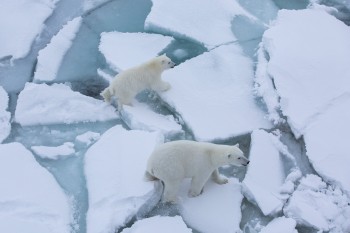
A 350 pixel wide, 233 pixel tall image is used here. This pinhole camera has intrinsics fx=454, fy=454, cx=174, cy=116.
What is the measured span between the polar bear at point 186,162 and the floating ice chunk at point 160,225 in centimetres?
20

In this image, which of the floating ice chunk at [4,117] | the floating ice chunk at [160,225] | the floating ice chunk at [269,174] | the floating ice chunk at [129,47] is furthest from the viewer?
the floating ice chunk at [129,47]

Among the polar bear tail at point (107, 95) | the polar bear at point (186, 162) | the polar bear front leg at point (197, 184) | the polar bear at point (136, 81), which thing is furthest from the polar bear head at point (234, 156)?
the polar bear tail at point (107, 95)

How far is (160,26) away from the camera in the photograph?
18.8 ft

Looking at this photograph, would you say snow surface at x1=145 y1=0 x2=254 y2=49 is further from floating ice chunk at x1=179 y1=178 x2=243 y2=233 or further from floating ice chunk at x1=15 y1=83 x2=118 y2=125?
floating ice chunk at x1=179 y1=178 x2=243 y2=233

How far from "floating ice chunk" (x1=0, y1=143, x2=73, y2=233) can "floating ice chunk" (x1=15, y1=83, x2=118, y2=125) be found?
0.49 metres

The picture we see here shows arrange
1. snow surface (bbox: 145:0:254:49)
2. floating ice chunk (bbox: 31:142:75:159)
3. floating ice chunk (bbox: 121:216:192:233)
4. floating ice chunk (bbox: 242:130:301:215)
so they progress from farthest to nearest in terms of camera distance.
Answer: snow surface (bbox: 145:0:254:49), floating ice chunk (bbox: 31:142:75:159), floating ice chunk (bbox: 242:130:301:215), floating ice chunk (bbox: 121:216:192:233)

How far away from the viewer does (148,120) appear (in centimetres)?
461

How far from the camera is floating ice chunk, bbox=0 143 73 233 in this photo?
3773mm

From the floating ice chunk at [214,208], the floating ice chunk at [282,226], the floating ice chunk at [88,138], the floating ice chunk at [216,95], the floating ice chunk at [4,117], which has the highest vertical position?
the floating ice chunk at [216,95]

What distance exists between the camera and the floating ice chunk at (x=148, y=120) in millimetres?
4516

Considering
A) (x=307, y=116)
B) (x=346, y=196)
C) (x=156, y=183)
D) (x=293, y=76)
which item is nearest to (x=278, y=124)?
(x=307, y=116)

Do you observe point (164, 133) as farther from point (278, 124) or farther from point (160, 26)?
point (160, 26)

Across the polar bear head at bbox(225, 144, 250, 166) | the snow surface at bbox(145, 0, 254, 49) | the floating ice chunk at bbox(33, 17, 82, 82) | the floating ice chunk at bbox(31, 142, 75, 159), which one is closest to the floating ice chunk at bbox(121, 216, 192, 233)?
the polar bear head at bbox(225, 144, 250, 166)

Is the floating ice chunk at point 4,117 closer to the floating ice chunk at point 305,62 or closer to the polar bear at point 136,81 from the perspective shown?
the polar bear at point 136,81
